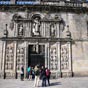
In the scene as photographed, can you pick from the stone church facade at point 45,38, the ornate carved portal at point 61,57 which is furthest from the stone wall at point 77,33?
the ornate carved portal at point 61,57

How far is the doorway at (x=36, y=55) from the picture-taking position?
2223 cm

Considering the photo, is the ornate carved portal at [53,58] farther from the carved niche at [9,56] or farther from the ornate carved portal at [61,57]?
the carved niche at [9,56]

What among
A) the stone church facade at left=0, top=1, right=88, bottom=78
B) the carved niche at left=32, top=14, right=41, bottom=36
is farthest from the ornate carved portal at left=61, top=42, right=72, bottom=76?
the carved niche at left=32, top=14, right=41, bottom=36

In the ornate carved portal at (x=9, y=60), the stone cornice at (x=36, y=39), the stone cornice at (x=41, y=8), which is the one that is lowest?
the ornate carved portal at (x=9, y=60)

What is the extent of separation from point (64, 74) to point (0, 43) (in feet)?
23.0

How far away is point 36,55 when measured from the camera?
2236 centimetres

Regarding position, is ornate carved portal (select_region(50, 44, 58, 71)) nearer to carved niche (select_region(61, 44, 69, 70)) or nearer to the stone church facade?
the stone church facade

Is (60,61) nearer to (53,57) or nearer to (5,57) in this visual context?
(53,57)

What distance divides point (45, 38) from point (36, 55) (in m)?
1.91

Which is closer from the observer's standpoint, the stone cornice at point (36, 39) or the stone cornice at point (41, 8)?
the stone cornice at point (36, 39)

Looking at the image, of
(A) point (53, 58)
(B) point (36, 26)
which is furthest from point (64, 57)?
(B) point (36, 26)

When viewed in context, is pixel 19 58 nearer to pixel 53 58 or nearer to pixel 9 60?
pixel 9 60

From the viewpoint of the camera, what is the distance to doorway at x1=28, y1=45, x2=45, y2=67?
22.2 meters

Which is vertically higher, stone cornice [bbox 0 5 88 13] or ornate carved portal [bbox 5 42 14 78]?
stone cornice [bbox 0 5 88 13]
